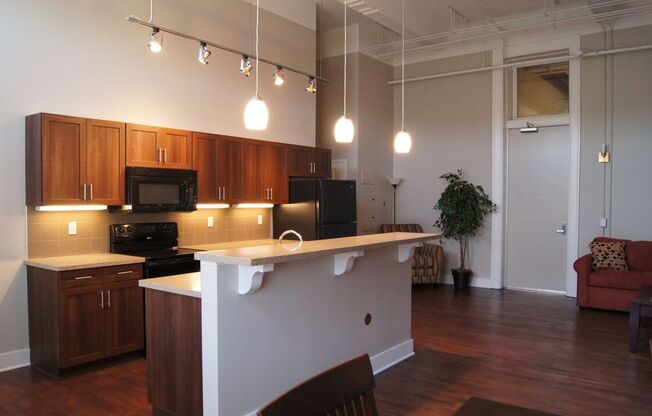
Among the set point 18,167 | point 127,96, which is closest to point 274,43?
point 127,96

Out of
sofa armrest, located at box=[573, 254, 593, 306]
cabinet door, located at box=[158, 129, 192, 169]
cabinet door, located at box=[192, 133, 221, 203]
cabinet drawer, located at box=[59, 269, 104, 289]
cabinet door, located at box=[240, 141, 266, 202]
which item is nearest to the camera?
cabinet drawer, located at box=[59, 269, 104, 289]

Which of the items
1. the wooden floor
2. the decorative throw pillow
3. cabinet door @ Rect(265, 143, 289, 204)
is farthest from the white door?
cabinet door @ Rect(265, 143, 289, 204)

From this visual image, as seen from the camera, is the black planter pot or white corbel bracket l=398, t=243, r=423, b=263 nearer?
Result: white corbel bracket l=398, t=243, r=423, b=263

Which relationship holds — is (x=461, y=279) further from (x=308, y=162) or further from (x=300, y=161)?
(x=300, y=161)

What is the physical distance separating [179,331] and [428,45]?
5.95 meters

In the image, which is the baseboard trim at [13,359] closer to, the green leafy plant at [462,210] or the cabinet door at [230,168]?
the cabinet door at [230,168]

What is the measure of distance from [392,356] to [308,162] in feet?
9.98

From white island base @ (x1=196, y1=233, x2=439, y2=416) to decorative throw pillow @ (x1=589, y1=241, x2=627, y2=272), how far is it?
10.6 ft

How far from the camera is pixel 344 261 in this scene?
11.5 ft

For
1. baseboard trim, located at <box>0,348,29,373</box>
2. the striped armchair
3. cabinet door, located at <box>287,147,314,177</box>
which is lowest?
baseboard trim, located at <box>0,348,29,373</box>

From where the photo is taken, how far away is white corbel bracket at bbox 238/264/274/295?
276cm

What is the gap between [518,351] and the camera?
460 cm

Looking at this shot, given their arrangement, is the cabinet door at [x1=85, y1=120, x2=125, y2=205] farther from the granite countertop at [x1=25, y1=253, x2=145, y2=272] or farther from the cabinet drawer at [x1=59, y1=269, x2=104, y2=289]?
the cabinet drawer at [x1=59, y1=269, x2=104, y2=289]

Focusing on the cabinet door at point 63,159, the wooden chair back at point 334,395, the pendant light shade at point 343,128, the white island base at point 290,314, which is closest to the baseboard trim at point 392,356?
the white island base at point 290,314
